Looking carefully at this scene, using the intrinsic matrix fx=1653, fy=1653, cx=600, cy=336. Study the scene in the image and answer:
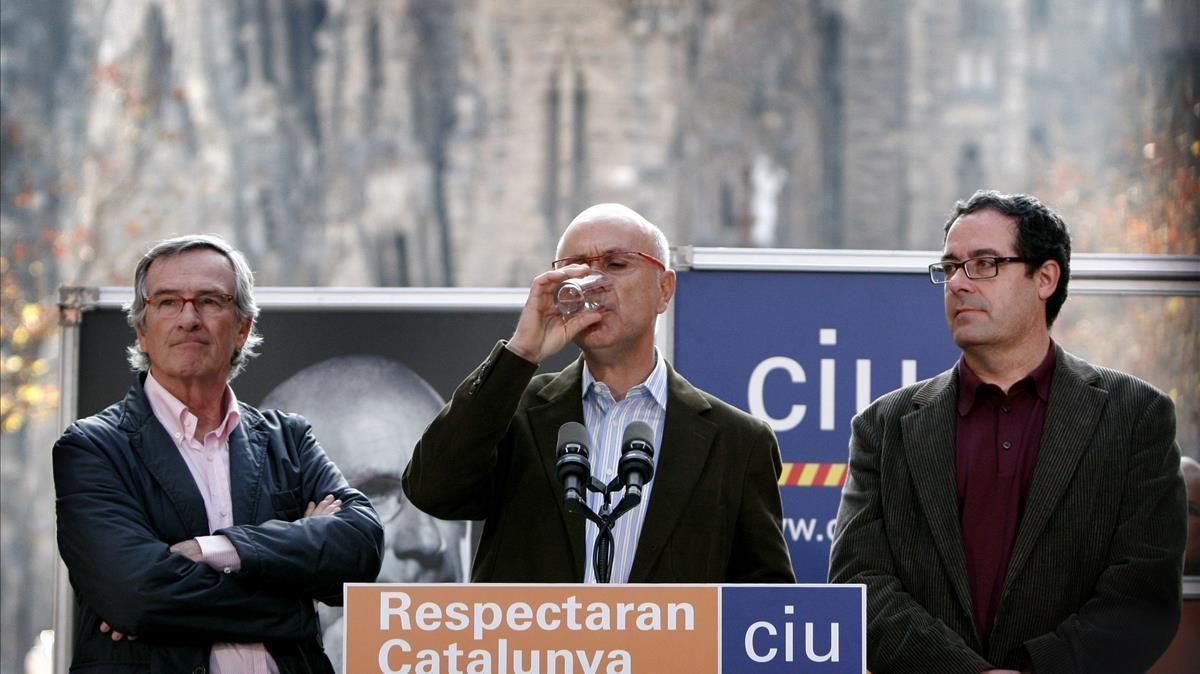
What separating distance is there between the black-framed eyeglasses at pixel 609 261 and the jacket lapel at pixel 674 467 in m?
0.26

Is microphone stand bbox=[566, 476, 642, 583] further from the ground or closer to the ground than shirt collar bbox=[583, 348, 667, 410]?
closer to the ground

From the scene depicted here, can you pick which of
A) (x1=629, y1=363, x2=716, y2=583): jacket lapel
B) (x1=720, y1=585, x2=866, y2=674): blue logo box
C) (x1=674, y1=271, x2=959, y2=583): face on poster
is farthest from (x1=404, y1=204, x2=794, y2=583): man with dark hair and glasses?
(x1=674, y1=271, x2=959, y2=583): face on poster

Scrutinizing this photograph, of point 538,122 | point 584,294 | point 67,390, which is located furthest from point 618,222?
point 538,122

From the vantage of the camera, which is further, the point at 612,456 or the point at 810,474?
the point at 810,474

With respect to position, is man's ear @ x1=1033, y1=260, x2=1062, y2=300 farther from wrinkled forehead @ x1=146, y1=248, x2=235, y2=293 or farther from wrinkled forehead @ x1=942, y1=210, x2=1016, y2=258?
wrinkled forehead @ x1=146, y1=248, x2=235, y2=293

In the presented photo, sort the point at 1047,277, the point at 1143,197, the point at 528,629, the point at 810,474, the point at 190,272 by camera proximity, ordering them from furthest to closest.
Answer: the point at 1143,197 → the point at 810,474 → the point at 190,272 → the point at 1047,277 → the point at 528,629

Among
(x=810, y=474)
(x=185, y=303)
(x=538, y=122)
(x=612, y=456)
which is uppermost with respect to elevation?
(x=538, y=122)

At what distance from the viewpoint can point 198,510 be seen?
3166 millimetres

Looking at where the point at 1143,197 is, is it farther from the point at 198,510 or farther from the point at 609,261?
the point at 198,510

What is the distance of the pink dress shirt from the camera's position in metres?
3.08

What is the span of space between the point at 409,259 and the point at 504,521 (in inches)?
1002

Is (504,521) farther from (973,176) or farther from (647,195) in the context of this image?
(973,176)

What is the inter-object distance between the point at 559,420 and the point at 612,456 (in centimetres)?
12

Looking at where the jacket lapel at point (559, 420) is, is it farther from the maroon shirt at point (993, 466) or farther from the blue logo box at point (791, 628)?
the maroon shirt at point (993, 466)
